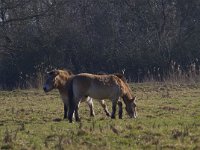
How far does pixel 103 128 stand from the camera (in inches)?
452

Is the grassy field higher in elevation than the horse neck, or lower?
lower

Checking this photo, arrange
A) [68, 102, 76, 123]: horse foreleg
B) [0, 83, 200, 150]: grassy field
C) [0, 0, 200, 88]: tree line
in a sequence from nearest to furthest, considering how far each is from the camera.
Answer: [0, 83, 200, 150]: grassy field → [68, 102, 76, 123]: horse foreleg → [0, 0, 200, 88]: tree line

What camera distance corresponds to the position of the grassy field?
9852mm

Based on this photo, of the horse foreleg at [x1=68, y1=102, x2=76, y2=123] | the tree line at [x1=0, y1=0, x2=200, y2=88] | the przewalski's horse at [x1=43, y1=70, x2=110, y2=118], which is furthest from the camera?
the tree line at [x1=0, y1=0, x2=200, y2=88]

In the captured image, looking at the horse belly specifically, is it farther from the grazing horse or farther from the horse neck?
the horse neck

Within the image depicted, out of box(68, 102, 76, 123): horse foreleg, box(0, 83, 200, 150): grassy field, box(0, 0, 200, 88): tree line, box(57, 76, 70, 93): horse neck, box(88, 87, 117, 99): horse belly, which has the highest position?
box(0, 0, 200, 88): tree line

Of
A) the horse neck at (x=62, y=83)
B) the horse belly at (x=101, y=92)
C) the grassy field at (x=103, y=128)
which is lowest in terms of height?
the grassy field at (x=103, y=128)

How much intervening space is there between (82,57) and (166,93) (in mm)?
12713

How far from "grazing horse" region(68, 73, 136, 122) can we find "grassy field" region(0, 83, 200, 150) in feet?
1.20

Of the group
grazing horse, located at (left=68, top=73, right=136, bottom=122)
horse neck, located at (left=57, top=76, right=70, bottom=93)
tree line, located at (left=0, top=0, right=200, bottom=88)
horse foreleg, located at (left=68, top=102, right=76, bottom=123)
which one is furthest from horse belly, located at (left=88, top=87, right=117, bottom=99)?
tree line, located at (left=0, top=0, right=200, bottom=88)

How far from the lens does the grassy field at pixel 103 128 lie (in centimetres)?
985

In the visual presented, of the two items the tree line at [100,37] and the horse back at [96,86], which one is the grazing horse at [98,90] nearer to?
the horse back at [96,86]

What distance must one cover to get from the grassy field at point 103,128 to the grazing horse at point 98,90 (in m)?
0.37

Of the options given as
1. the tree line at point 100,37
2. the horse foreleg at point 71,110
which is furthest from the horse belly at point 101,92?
the tree line at point 100,37
